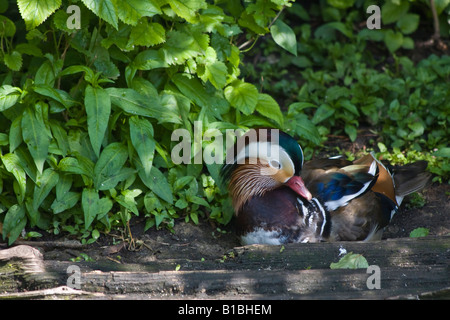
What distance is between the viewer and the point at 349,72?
6.47m

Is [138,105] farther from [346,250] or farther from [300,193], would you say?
[346,250]

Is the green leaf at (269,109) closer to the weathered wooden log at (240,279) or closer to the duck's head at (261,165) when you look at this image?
the duck's head at (261,165)

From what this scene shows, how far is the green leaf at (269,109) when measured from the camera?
16.4ft

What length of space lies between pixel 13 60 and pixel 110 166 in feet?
3.35

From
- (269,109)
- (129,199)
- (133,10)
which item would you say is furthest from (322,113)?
(133,10)

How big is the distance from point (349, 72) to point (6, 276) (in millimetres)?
4174

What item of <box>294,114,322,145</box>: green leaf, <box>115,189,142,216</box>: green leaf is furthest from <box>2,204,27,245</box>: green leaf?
<box>294,114,322,145</box>: green leaf

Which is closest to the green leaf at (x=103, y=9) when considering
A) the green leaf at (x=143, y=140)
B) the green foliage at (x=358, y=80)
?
the green leaf at (x=143, y=140)

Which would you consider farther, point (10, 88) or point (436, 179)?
point (436, 179)

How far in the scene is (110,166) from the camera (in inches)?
175

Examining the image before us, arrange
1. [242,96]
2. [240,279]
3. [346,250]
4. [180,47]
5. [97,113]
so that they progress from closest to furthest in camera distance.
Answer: [240,279], [346,250], [97,113], [180,47], [242,96]
